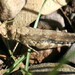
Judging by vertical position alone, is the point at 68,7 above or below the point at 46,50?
above

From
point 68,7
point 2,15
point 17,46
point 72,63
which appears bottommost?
point 72,63

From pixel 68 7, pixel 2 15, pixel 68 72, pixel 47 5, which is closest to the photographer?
pixel 68 72

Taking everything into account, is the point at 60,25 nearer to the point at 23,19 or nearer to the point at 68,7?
the point at 68,7

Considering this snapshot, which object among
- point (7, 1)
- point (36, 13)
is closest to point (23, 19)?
point (36, 13)

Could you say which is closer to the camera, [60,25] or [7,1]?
[7,1]

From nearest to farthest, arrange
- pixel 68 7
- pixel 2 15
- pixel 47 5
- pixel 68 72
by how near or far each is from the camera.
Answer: pixel 68 72, pixel 2 15, pixel 47 5, pixel 68 7

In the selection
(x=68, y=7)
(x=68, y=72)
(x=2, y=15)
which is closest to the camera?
(x=68, y=72)

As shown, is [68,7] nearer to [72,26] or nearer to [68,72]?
[72,26]

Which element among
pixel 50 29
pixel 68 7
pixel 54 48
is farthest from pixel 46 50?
pixel 68 7

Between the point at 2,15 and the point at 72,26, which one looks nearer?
the point at 2,15
